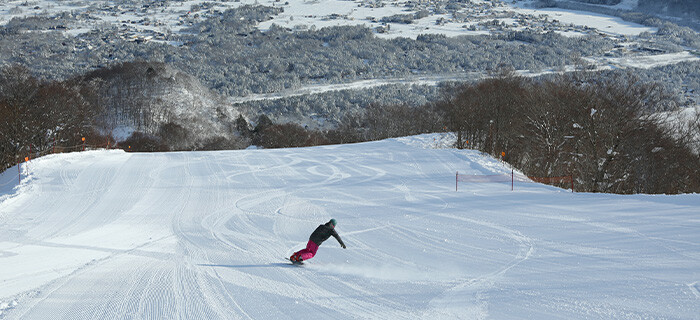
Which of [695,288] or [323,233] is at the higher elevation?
[323,233]

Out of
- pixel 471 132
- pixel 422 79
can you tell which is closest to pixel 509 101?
pixel 471 132

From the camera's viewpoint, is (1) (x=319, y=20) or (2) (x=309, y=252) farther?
(1) (x=319, y=20)

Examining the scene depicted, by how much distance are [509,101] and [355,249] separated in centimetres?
3411

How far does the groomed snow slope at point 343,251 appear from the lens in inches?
291

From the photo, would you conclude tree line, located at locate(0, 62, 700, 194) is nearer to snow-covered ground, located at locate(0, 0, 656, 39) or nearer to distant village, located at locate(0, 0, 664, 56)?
distant village, located at locate(0, 0, 664, 56)

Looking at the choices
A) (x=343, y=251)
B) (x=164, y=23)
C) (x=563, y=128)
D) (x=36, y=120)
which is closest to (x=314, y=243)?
(x=343, y=251)

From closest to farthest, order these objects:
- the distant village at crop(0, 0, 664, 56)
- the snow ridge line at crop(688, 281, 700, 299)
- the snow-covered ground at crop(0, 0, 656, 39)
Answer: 1. the snow ridge line at crop(688, 281, 700, 299)
2. the distant village at crop(0, 0, 664, 56)
3. the snow-covered ground at crop(0, 0, 656, 39)

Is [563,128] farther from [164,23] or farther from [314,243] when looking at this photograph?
[164,23]

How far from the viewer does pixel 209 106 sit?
292ft

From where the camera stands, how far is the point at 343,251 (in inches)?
429

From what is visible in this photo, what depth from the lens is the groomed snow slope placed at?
739 centimetres

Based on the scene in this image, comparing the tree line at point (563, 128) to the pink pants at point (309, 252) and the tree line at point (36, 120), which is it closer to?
the tree line at point (36, 120)

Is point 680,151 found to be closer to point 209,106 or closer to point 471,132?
point 471,132

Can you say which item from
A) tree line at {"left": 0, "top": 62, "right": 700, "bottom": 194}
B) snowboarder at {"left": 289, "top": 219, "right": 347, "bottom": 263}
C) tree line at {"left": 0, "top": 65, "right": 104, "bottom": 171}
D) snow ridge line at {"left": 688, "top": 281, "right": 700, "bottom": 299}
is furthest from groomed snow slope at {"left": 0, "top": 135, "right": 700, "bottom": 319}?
tree line at {"left": 0, "top": 65, "right": 104, "bottom": 171}
